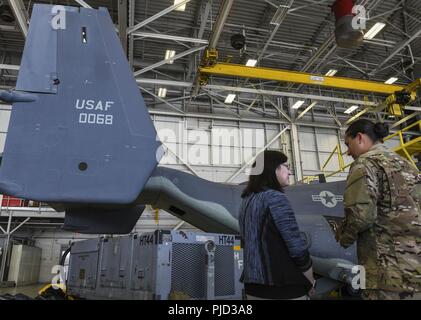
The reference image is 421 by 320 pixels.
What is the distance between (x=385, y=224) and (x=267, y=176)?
0.77 metres

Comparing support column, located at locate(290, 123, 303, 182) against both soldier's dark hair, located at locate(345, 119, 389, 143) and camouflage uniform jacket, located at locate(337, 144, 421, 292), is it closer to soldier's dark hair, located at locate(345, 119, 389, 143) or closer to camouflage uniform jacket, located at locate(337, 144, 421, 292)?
soldier's dark hair, located at locate(345, 119, 389, 143)

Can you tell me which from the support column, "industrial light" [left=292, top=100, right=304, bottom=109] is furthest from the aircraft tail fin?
the support column

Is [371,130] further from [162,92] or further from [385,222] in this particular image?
[162,92]

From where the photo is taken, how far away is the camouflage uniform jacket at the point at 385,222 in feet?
6.23

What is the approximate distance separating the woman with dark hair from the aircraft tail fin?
1.41 metres

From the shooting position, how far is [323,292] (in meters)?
5.23

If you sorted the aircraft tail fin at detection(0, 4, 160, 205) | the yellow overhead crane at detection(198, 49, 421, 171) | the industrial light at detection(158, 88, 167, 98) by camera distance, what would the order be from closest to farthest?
the aircraft tail fin at detection(0, 4, 160, 205) → the yellow overhead crane at detection(198, 49, 421, 171) → the industrial light at detection(158, 88, 167, 98)

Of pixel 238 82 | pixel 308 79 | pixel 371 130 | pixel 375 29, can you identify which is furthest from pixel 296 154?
pixel 371 130

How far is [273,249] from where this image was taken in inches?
80.0

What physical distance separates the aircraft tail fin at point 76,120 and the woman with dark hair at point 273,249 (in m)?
1.41

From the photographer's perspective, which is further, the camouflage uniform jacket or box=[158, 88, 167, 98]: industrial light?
box=[158, 88, 167, 98]: industrial light

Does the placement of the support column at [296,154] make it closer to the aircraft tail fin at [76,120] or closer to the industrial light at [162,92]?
the industrial light at [162,92]

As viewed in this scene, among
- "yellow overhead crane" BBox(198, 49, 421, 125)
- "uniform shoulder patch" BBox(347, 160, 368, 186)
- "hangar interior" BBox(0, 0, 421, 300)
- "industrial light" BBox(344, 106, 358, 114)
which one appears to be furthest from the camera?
"industrial light" BBox(344, 106, 358, 114)

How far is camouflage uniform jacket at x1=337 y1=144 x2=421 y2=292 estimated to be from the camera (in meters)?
1.90
